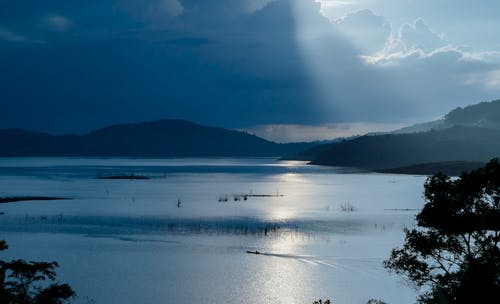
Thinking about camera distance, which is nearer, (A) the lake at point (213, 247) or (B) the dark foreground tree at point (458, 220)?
(B) the dark foreground tree at point (458, 220)

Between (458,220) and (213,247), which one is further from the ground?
(458,220)

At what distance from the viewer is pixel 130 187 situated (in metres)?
169

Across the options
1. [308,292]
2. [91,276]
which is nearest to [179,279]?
[91,276]

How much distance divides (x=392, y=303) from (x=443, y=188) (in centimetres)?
1574

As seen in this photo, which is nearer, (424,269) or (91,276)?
(424,269)

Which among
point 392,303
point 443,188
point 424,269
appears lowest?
point 392,303

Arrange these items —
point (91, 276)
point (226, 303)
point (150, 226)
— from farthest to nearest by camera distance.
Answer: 1. point (150, 226)
2. point (91, 276)
3. point (226, 303)

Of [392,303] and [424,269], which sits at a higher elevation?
[424,269]

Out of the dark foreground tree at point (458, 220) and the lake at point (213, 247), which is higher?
the dark foreground tree at point (458, 220)

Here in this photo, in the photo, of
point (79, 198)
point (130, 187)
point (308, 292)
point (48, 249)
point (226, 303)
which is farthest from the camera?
point (130, 187)

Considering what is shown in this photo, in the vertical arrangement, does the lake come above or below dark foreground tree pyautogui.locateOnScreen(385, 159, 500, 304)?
below

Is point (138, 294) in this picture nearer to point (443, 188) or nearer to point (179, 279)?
point (179, 279)

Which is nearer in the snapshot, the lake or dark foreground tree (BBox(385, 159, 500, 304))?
dark foreground tree (BBox(385, 159, 500, 304))

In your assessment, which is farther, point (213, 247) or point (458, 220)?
point (213, 247)
